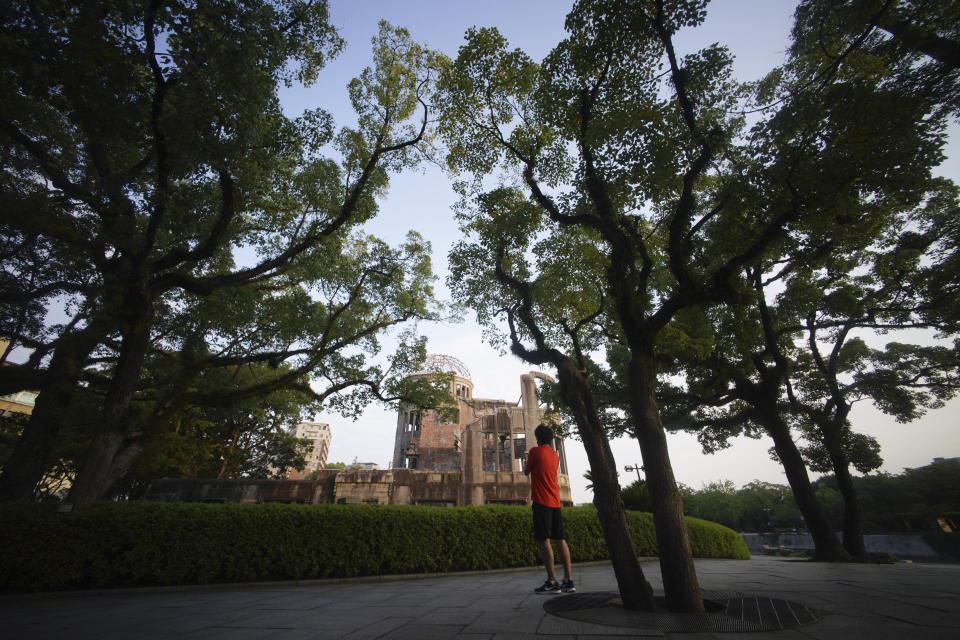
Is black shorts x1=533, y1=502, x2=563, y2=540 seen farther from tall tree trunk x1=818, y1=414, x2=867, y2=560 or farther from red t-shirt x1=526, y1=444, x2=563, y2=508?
tall tree trunk x1=818, y1=414, x2=867, y2=560

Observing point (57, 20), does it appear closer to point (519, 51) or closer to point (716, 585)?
point (519, 51)

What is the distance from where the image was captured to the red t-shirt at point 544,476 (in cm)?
517

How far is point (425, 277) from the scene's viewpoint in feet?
51.8

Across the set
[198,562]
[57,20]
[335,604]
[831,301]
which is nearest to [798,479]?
[831,301]

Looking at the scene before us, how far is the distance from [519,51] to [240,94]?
218 inches

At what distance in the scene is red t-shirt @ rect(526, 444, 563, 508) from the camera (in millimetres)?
5172

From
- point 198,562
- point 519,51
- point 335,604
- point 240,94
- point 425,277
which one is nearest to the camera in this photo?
point 335,604

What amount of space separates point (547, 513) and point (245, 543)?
6.68 metres

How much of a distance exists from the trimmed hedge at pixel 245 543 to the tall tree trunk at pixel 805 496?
8.21 metres

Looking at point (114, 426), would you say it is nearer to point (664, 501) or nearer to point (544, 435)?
point (544, 435)

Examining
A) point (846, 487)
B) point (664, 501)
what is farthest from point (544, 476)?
point (846, 487)

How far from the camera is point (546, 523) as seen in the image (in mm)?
5059

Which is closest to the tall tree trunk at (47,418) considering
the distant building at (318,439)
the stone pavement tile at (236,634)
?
the stone pavement tile at (236,634)

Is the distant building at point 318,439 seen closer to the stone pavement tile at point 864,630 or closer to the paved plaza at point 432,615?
the paved plaza at point 432,615
